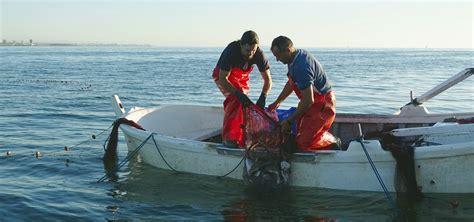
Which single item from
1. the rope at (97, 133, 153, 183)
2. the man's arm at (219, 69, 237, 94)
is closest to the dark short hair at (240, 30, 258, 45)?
the man's arm at (219, 69, 237, 94)

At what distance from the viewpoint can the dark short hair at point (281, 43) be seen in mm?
6449

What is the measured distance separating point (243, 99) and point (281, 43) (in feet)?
3.15

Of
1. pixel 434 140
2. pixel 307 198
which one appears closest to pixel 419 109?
pixel 434 140

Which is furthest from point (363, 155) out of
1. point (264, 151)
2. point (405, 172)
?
point (264, 151)

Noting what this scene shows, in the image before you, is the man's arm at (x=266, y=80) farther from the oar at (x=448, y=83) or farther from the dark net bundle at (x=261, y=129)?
the oar at (x=448, y=83)

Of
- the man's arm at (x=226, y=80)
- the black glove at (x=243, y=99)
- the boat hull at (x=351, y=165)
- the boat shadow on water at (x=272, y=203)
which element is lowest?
the boat shadow on water at (x=272, y=203)

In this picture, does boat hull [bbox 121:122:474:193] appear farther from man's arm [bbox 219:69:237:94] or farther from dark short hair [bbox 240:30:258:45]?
dark short hair [bbox 240:30:258:45]

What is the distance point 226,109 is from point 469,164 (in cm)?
305

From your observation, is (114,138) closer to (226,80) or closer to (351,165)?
(226,80)

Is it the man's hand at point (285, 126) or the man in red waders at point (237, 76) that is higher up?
the man in red waders at point (237, 76)

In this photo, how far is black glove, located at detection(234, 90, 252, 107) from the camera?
277 inches

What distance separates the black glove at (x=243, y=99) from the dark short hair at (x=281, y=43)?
87 centimetres

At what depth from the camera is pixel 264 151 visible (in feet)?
23.3

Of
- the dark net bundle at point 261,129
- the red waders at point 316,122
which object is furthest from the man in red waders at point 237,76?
the red waders at point 316,122
